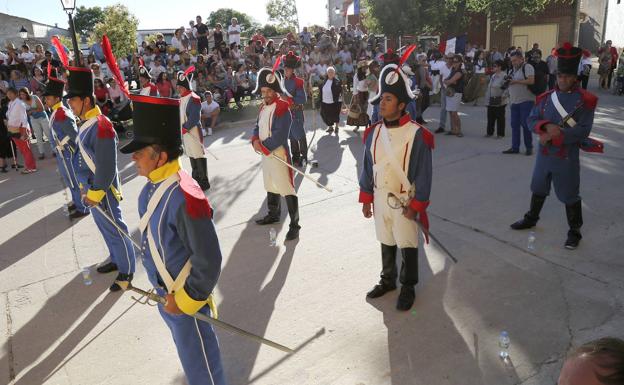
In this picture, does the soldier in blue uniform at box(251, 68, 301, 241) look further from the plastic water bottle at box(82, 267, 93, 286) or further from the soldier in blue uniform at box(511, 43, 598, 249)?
the soldier in blue uniform at box(511, 43, 598, 249)

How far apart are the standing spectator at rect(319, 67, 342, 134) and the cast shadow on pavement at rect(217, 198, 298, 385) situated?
20.2 ft

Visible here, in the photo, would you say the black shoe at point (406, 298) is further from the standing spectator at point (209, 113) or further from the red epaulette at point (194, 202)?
the standing spectator at point (209, 113)

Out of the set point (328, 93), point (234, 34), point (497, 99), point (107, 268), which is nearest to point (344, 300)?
point (107, 268)

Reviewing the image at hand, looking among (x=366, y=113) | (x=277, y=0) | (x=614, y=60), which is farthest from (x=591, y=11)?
(x=366, y=113)

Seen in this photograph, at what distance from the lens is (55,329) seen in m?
4.45

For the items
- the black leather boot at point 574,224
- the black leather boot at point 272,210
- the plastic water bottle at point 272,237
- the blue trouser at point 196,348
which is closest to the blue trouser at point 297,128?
the black leather boot at point 272,210

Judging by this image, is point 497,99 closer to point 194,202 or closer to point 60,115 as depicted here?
point 60,115

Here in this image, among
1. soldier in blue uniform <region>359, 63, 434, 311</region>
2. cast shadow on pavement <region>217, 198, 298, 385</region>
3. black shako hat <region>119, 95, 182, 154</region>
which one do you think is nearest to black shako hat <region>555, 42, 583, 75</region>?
soldier in blue uniform <region>359, 63, 434, 311</region>

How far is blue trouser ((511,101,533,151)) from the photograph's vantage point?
29.7 ft

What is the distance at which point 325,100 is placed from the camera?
12.1 m

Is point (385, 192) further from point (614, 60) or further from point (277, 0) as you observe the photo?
point (277, 0)

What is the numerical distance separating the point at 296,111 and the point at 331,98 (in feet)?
7.72

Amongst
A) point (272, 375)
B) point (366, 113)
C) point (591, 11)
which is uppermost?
point (591, 11)

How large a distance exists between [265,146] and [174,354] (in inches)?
114
